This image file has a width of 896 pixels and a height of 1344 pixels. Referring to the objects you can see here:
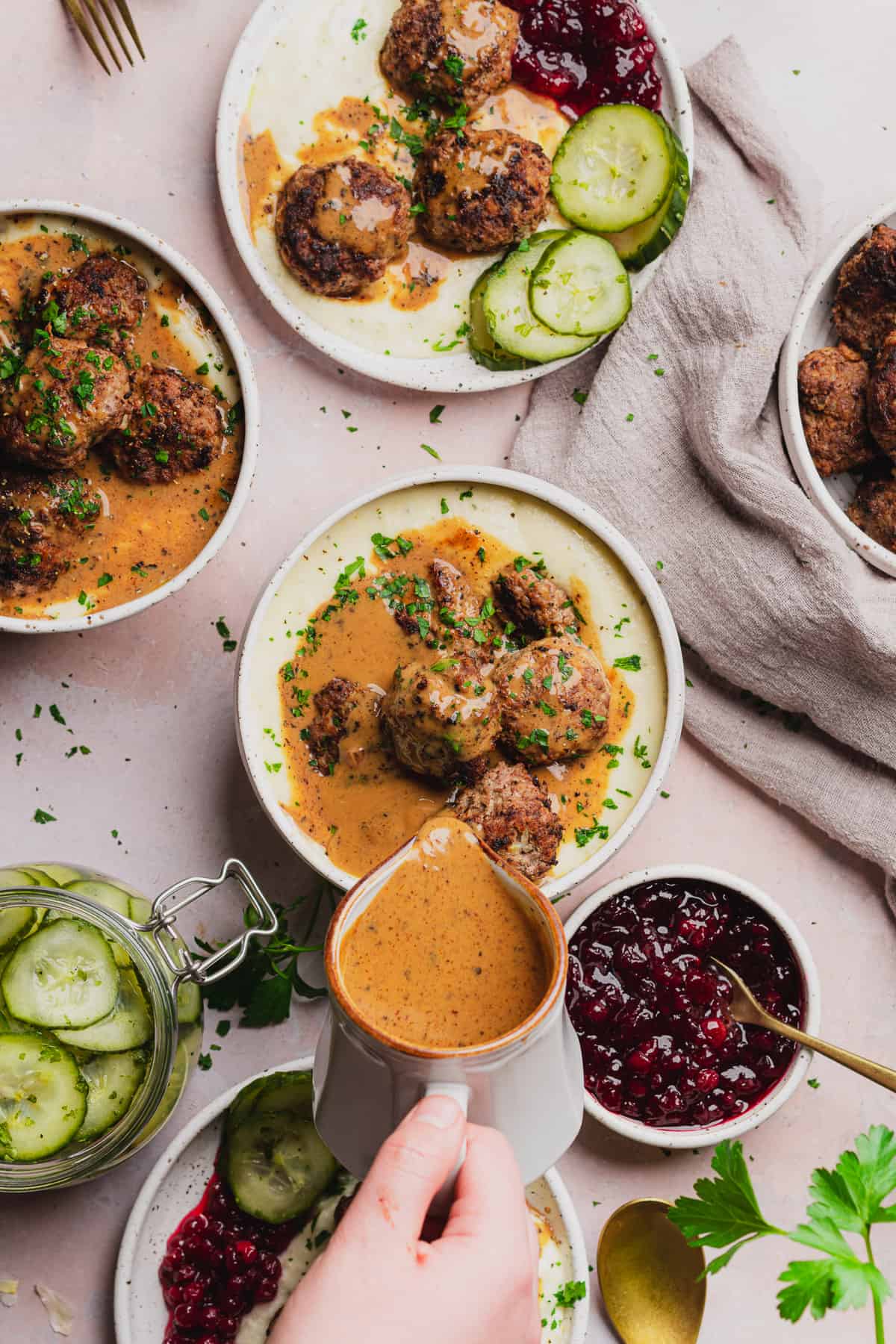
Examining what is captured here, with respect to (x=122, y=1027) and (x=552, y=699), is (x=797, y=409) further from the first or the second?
(x=122, y=1027)

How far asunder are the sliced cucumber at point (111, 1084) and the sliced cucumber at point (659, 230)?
2.75m

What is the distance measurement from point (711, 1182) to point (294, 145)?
127 inches

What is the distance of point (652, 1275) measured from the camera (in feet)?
12.2

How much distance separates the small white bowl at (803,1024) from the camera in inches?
140

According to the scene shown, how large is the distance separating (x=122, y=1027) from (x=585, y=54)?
3180mm

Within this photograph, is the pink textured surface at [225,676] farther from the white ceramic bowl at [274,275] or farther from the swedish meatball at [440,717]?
the swedish meatball at [440,717]

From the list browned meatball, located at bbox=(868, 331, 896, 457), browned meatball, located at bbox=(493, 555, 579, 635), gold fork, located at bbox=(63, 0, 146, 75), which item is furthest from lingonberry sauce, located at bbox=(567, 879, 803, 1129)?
gold fork, located at bbox=(63, 0, 146, 75)

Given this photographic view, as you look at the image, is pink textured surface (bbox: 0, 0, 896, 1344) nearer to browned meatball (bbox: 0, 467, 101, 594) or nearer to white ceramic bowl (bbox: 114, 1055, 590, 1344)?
white ceramic bowl (bbox: 114, 1055, 590, 1344)

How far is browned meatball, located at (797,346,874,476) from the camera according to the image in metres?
3.80

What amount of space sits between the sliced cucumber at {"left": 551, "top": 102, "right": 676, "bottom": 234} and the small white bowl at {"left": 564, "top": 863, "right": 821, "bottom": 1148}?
202 centimetres

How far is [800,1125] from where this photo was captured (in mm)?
4035

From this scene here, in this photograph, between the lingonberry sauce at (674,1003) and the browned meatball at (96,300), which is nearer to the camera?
the browned meatball at (96,300)

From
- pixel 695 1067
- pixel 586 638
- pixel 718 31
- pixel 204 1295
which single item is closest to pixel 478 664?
pixel 586 638

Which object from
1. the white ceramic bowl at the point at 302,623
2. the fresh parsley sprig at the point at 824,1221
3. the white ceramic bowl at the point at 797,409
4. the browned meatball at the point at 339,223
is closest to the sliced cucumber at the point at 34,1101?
the white ceramic bowl at the point at 302,623
